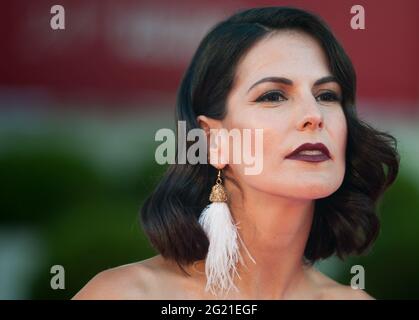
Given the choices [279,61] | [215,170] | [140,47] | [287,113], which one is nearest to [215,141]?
[215,170]

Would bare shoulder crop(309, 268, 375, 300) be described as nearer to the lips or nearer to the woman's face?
the woman's face

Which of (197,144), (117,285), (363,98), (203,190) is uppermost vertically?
(363,98)

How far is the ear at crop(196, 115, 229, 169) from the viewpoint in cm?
345

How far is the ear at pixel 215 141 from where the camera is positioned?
136 inches

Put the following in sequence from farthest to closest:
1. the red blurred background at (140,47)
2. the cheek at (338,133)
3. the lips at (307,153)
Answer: the red blurred background at (140,47) → the cheek at (338,133) → the lips at (307,153)

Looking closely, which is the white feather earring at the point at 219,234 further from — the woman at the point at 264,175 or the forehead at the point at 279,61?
the forehead at the point at 279,61

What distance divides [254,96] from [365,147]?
0.69 meters

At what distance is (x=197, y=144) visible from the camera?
3.51 meters

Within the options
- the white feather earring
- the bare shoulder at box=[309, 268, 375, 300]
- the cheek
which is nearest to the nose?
the cheek

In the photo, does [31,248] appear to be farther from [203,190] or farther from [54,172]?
[203,190]

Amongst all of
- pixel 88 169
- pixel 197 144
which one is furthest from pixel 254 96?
pixel 88 169

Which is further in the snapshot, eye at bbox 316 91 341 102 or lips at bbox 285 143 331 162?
eye at bbox 316 91 341 102

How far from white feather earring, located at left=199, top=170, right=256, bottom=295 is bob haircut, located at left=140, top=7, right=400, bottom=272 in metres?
0.04

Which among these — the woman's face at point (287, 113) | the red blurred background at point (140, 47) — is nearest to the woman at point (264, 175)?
the woman's face at point (287, 113)
